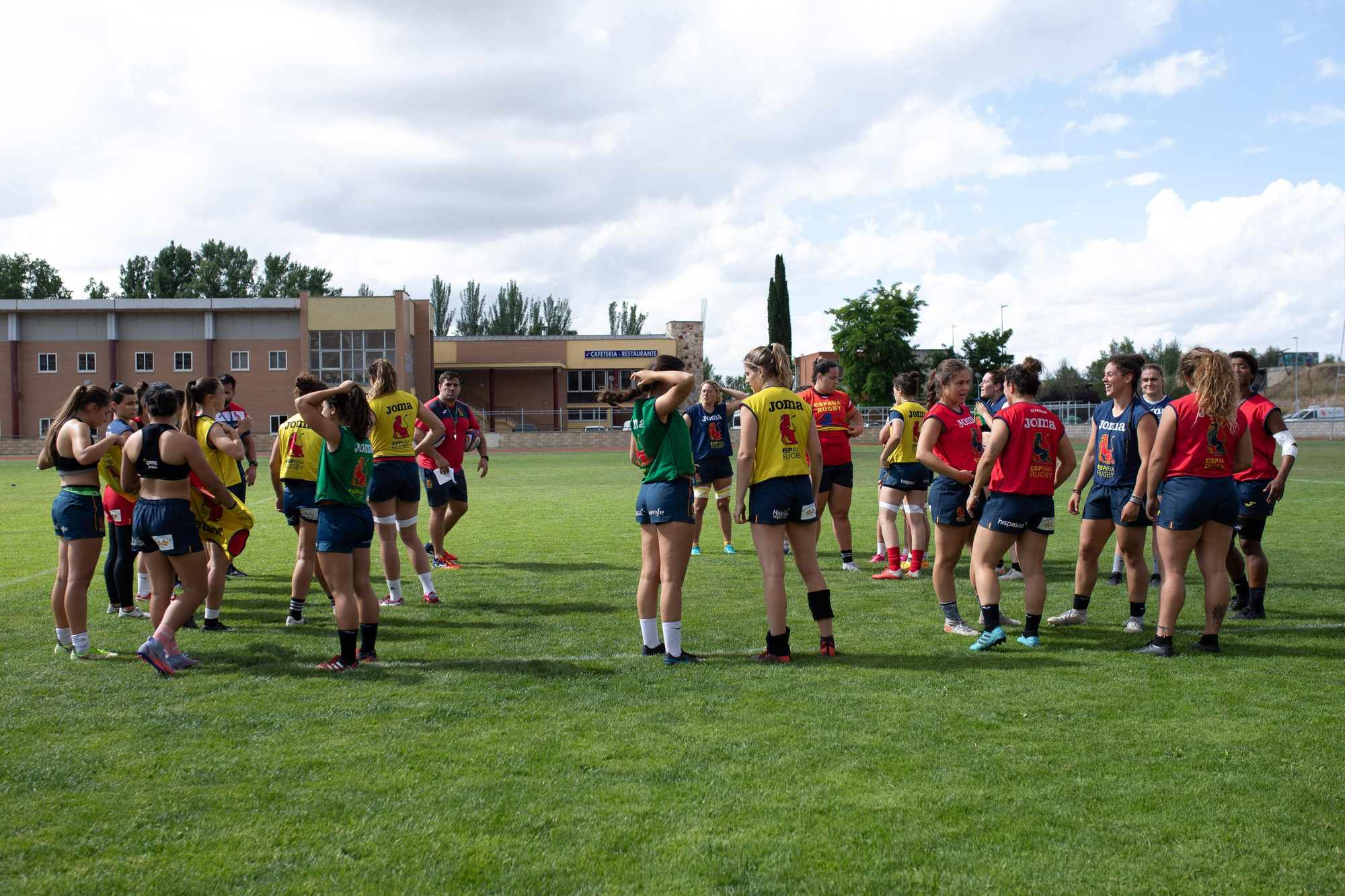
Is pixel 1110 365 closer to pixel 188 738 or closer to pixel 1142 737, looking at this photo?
pixel 1142 737

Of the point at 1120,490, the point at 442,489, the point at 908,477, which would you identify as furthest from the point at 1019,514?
the point at 442,489

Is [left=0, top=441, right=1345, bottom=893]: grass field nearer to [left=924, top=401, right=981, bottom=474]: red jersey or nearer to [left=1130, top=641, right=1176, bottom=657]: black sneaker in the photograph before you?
[left=1130, top=641, right=1176, bottom=657]: black sneaker

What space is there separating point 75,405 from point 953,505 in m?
6.31

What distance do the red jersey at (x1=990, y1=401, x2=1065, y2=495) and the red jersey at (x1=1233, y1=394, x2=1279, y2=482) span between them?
2.28 meters

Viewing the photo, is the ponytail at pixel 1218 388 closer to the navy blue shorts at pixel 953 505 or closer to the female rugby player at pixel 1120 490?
the female rugby player at pixel 1120 490

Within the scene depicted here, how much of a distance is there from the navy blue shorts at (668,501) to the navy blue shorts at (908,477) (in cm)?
387

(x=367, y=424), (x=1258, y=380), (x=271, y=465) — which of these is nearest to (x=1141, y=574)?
(x=1258, y=380)

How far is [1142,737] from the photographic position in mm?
4273

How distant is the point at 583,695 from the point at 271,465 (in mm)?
3972

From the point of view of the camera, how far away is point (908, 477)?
8.92 metres

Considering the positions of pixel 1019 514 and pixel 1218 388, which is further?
pixel 1019 514

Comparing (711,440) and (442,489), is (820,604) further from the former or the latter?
(442,489)

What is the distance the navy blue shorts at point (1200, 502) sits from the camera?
5680 mm

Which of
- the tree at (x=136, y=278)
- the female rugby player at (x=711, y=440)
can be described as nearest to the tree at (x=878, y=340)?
the female rugby player at (x=711, y=440)
